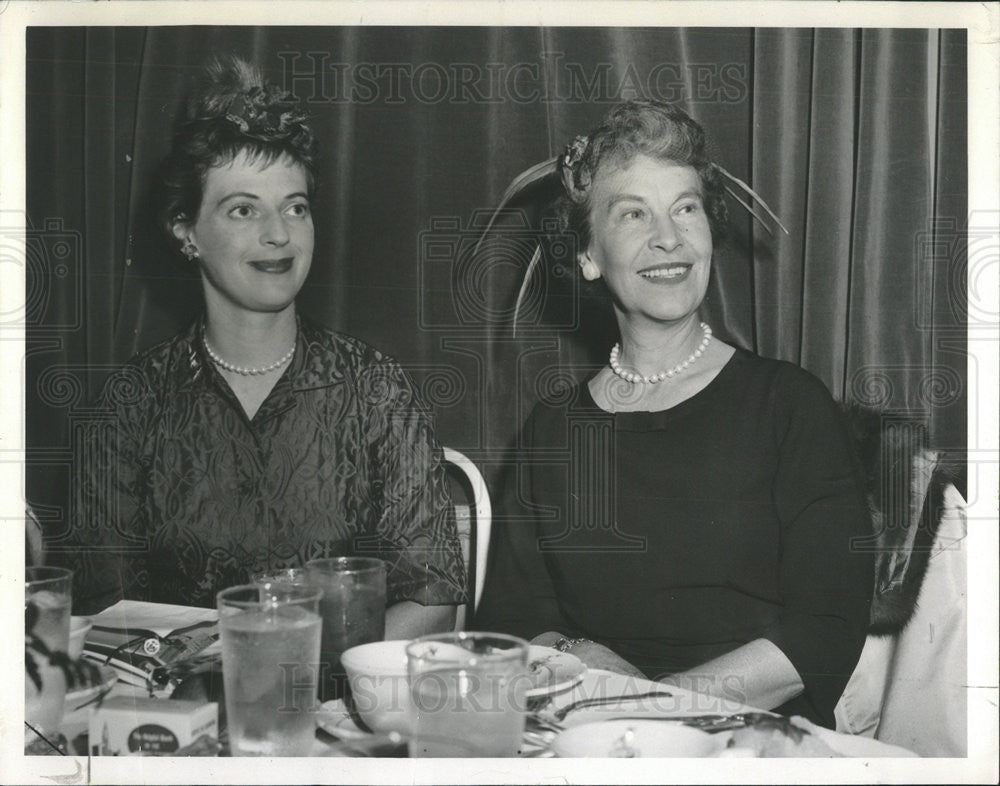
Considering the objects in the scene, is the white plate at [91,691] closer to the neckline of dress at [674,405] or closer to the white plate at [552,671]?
the white plate at [552,671]

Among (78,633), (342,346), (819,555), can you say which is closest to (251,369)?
(342,346)

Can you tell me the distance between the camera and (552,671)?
1004mm

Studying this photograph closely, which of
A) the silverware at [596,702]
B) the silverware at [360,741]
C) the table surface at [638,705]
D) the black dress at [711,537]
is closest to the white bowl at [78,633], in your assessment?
the table surface at [638,705]

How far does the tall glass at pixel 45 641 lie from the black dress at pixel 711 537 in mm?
518

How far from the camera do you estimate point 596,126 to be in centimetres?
119

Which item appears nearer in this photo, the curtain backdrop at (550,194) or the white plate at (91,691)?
the white plate at (91,691)

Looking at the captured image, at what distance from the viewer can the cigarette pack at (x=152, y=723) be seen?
3.24 feet

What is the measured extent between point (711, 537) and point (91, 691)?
0.75 metres

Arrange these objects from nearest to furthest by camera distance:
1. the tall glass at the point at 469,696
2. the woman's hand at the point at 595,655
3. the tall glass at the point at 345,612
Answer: the tall glass at the point at 469,696
the tall glass at the point at 345,612
the woman's hand at the point at 595,655

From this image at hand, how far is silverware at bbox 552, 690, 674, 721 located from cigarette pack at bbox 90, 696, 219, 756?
0.35 m

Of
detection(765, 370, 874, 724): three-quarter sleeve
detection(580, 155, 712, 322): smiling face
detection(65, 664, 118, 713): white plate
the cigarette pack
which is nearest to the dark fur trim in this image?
detection(765, 370, 874, 724): three-quarter sleeve

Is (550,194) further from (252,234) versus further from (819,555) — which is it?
(819,555)

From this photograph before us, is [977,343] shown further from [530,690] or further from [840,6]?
[530,690]

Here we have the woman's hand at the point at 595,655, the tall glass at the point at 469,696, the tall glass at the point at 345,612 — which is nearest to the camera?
the tall glass at the point at 469,696
